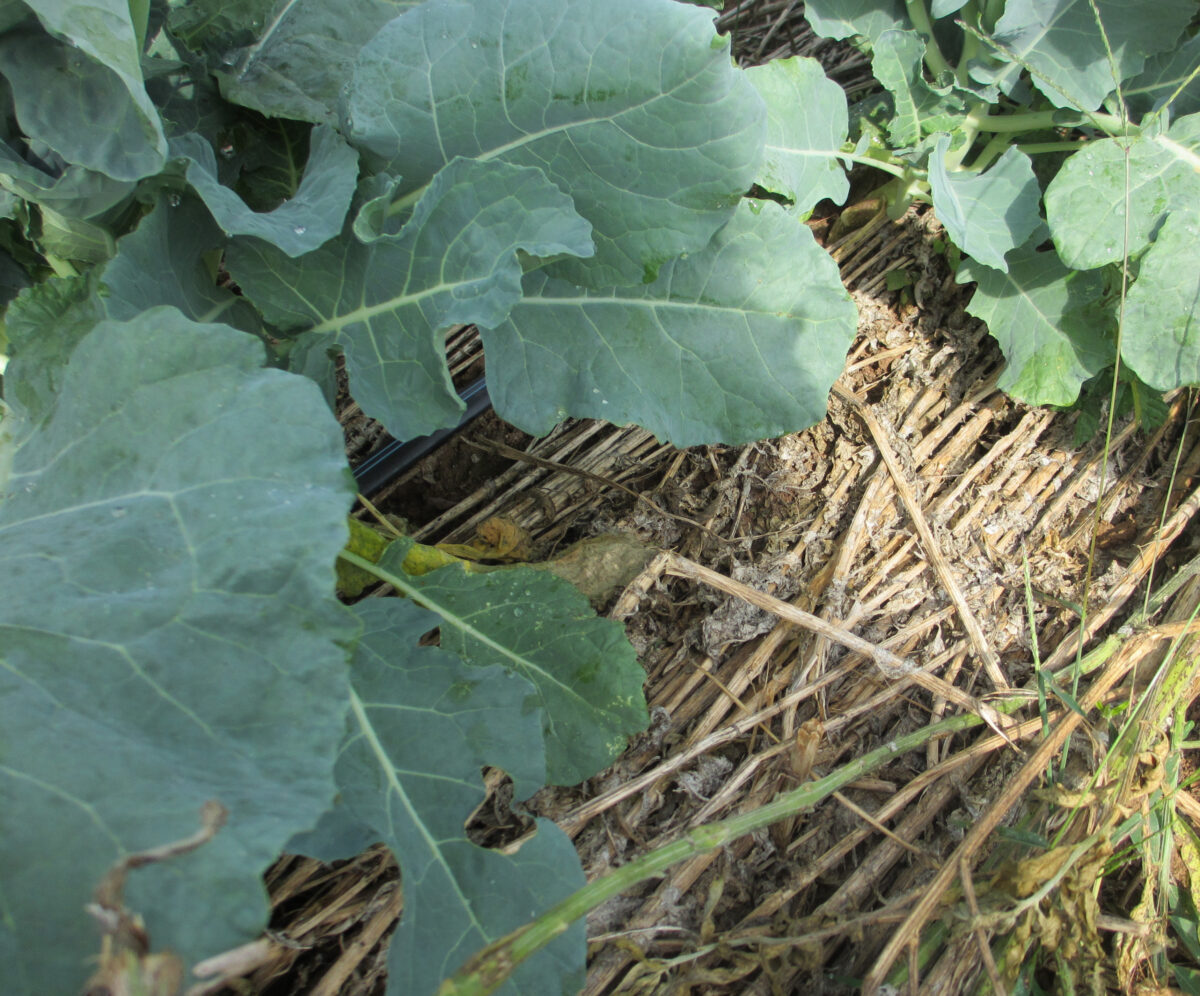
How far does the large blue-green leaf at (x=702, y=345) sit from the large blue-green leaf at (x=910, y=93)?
0.51 m

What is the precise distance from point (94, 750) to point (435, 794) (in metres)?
0.43

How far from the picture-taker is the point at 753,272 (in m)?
1.33

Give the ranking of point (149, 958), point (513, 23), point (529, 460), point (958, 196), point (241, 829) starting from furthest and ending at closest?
point (529, 460)
point (958, 196)
point (513, 23)
point (241, 829)
point (149, 958)

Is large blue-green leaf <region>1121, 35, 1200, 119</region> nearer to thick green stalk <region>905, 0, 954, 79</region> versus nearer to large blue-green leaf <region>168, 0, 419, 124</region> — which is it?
thick green stalk <region>905, 0, 954, 79</region>

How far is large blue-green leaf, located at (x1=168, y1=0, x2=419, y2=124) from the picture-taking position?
1.37m

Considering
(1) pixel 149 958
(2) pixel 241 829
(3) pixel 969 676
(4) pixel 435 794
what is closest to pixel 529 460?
(4) pixel 435 794

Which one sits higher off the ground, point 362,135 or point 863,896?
point 362,135

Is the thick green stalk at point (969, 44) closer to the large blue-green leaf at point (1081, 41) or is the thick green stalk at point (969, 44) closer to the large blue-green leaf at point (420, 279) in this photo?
the large blue-green leaf at point (1081, 41)

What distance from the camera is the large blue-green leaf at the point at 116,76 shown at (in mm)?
980

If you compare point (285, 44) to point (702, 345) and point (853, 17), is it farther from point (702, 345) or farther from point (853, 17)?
point (853, 17)

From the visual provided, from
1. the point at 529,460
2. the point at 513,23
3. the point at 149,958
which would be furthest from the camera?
the point at 529,460

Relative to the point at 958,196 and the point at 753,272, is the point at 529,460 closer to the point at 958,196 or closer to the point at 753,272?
the point at 753,272

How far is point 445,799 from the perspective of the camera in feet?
3.47

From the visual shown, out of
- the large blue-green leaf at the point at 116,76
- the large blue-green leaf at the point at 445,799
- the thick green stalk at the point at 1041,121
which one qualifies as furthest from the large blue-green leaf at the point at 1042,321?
the large blue-green leaf at the point at 116,76
